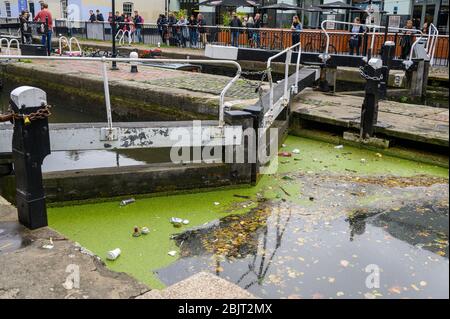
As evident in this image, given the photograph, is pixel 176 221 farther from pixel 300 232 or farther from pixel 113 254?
pixel 300 232

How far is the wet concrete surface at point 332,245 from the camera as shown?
4.01m

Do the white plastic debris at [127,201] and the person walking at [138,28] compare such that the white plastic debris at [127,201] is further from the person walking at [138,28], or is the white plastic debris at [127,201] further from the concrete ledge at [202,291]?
the person walking at [138,28]

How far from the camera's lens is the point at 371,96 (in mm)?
7879

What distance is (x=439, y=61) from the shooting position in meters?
15.3

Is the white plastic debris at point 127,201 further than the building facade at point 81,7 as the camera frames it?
No

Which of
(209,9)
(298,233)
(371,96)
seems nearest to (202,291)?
(298,233)

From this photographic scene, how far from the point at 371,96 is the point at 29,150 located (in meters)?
5.62

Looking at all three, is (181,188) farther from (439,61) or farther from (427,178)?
(439,61)

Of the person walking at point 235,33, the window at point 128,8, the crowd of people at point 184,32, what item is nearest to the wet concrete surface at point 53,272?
the person walking at point 235,33

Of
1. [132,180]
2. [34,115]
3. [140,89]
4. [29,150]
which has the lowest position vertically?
[132,180]

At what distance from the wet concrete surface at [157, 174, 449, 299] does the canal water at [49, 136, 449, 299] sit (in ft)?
0.03

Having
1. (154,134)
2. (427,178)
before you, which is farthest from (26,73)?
(427,178)

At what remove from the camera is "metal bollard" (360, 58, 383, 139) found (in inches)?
305

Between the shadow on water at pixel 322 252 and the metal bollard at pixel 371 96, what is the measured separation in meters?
2.50
